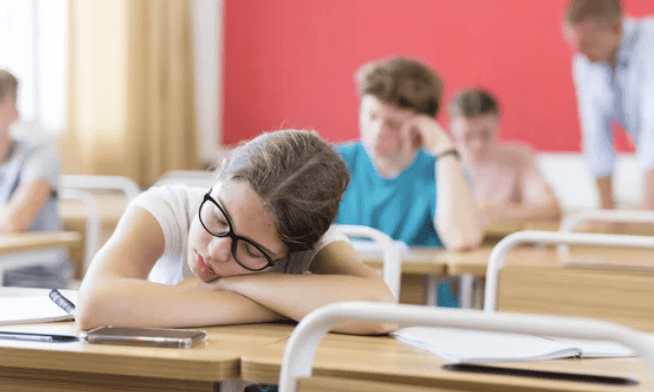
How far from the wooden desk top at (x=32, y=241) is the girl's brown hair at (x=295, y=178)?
1.31m

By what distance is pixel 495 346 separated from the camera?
1.11 m

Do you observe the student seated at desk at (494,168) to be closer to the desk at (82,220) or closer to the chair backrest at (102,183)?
the chair backrest at (102,183)

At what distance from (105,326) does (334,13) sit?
4515mm

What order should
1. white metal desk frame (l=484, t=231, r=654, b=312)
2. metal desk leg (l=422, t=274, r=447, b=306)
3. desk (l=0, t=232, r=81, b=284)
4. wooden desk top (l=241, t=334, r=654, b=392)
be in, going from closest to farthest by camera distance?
wooden desk top (l=241, t=334, r=654, b=392) < white metal desk frame (l=484, t=231, r=654, b=312) < metal desk leg (l=422, t=274, r=447, b=306) < desk (l=0, t=232, r=81, b=284)

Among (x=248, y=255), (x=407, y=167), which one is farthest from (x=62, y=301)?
(x=407, y=167)

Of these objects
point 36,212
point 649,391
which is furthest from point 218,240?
point 36,212

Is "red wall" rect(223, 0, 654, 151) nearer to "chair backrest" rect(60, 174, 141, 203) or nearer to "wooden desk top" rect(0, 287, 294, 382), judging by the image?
"chair backrest" rect(60, 174, 141, 203)

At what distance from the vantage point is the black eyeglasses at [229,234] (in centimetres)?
126

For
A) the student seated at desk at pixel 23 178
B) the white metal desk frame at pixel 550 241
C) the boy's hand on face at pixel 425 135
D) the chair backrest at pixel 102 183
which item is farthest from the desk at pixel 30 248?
the white metal desk frame at pixel 550 241

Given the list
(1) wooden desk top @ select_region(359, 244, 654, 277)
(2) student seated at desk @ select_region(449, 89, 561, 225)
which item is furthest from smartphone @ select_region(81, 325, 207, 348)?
(2) student seated at desk @ select_region(449, 89, 561, 225)

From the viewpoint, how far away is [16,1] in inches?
184

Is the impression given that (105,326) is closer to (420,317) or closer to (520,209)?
(420,317)

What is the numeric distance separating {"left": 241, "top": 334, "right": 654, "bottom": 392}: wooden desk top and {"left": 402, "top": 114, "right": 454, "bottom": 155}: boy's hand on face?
5.29 feet

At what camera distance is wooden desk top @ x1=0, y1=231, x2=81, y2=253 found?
2.44 m
